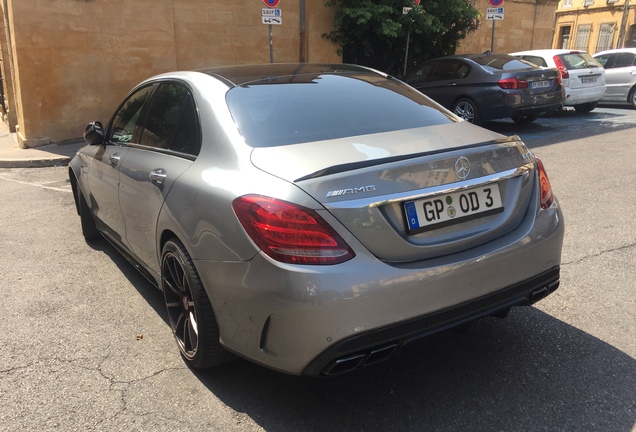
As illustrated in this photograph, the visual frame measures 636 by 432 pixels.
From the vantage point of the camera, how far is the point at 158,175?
3150mm

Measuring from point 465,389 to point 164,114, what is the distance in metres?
2.42

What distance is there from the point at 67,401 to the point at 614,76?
606 inches

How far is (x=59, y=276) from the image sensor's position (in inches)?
173

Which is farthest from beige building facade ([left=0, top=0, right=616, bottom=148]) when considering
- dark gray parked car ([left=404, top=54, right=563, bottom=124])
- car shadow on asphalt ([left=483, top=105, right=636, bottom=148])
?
car shadow on asphalt ([left=483, top=105, right=636, bottom=148])

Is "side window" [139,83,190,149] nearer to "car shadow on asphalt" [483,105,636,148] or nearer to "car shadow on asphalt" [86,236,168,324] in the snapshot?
"car shadow on asphalt" [86,236,168,324]

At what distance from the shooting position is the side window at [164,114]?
3.31 meters

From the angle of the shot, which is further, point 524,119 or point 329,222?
point 524,119

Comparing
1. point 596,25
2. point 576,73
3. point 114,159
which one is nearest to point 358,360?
Answer: point 114,159

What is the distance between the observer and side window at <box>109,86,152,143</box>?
3.94 meters

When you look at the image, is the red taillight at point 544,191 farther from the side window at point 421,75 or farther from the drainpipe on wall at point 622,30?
the drainpipe on wall at point 622,30

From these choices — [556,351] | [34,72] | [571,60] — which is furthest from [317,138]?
[571,60]

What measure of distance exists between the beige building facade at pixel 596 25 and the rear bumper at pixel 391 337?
39.0m

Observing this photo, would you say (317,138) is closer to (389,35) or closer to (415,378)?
(415,378)

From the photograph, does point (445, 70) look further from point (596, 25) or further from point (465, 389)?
point (596, 25)
